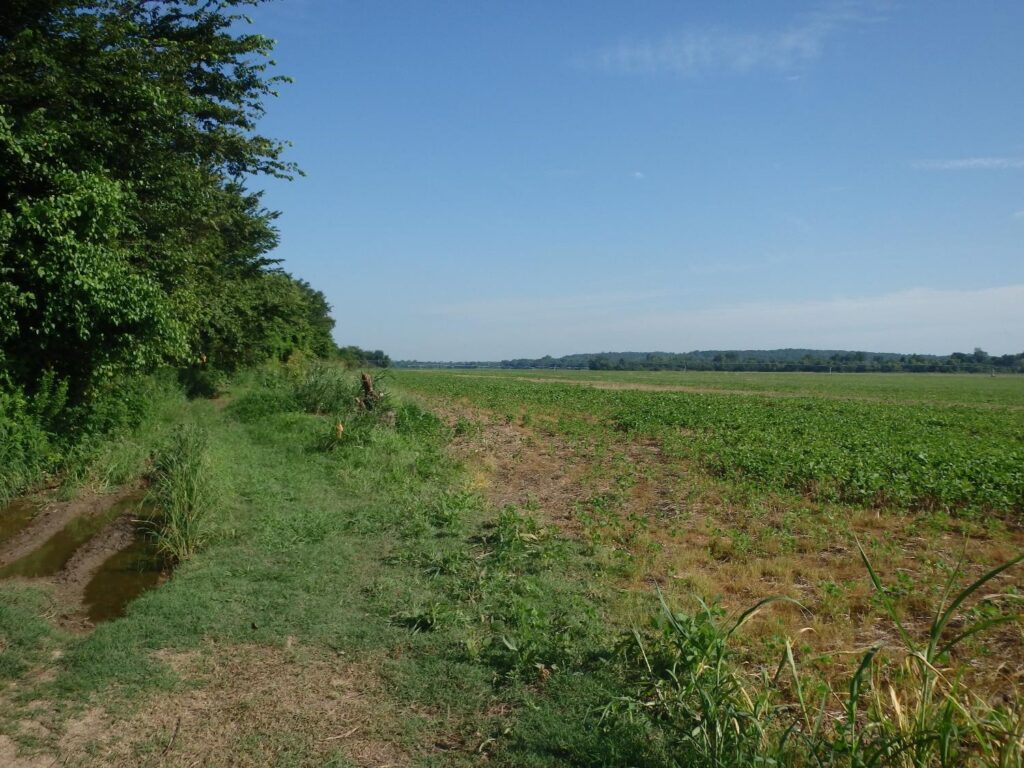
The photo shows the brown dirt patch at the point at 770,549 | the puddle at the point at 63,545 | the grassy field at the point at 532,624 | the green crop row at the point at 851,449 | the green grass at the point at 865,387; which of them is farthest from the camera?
the green grass at the point at 865,387

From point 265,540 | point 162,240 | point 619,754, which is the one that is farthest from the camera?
point 162,240

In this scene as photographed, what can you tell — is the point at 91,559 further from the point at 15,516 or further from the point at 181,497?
the point at 15,516

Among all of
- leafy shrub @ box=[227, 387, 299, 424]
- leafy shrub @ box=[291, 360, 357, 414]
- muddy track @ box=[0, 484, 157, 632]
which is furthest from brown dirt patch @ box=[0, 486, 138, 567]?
leafy shrub @ box=[291, 360, 357, 414]

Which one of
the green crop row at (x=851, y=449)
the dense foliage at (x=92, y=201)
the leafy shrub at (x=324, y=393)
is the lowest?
the green crop row at (x=851, y=449)

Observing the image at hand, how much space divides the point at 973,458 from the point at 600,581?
30.7 feet

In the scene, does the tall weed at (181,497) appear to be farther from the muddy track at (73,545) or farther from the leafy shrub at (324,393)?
the leafy shrub at (324,393)

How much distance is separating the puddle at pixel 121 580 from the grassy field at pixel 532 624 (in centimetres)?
23

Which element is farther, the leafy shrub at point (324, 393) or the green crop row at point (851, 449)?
the leafy shrub at point (324, 393)

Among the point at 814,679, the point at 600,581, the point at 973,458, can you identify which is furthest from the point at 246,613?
the point at 973,458

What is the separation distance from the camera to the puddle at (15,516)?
726 centimetres

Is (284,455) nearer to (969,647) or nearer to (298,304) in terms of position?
(969,647)

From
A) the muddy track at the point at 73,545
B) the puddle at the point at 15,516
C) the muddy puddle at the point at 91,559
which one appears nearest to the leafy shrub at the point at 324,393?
the muddy track at the point at 73,545

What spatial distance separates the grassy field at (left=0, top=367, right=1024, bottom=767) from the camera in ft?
11.3

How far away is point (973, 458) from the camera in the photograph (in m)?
11.4
